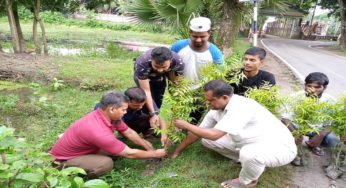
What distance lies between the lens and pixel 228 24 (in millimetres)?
7832

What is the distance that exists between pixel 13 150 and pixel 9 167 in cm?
26

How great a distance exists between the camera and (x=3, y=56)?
24.3 ft

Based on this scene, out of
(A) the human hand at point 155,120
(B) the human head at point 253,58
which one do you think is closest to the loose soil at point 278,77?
(A) the human hand at point 155,120

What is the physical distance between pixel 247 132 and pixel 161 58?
1.13m

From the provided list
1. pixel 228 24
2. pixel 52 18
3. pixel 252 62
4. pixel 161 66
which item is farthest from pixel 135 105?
pixel 52 18

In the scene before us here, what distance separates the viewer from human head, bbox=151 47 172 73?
11.1 feet

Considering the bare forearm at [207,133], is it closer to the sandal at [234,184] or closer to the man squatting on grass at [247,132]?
the man squatting on grass at [247,132]

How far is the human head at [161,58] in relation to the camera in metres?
3.38

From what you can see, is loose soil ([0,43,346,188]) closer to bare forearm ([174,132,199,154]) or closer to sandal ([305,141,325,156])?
sandal ([305,141,325,156])

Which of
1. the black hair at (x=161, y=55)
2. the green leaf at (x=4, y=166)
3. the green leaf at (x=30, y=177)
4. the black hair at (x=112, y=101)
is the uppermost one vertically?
the black hair at (x=161, y=55)

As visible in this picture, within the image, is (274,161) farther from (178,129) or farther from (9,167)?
(9,167)

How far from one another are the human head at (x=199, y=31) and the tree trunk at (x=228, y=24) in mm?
4109

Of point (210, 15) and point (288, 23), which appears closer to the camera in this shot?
point (210, 15)

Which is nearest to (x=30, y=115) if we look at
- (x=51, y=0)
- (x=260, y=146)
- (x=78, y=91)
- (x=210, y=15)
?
(x=78, y=91)
